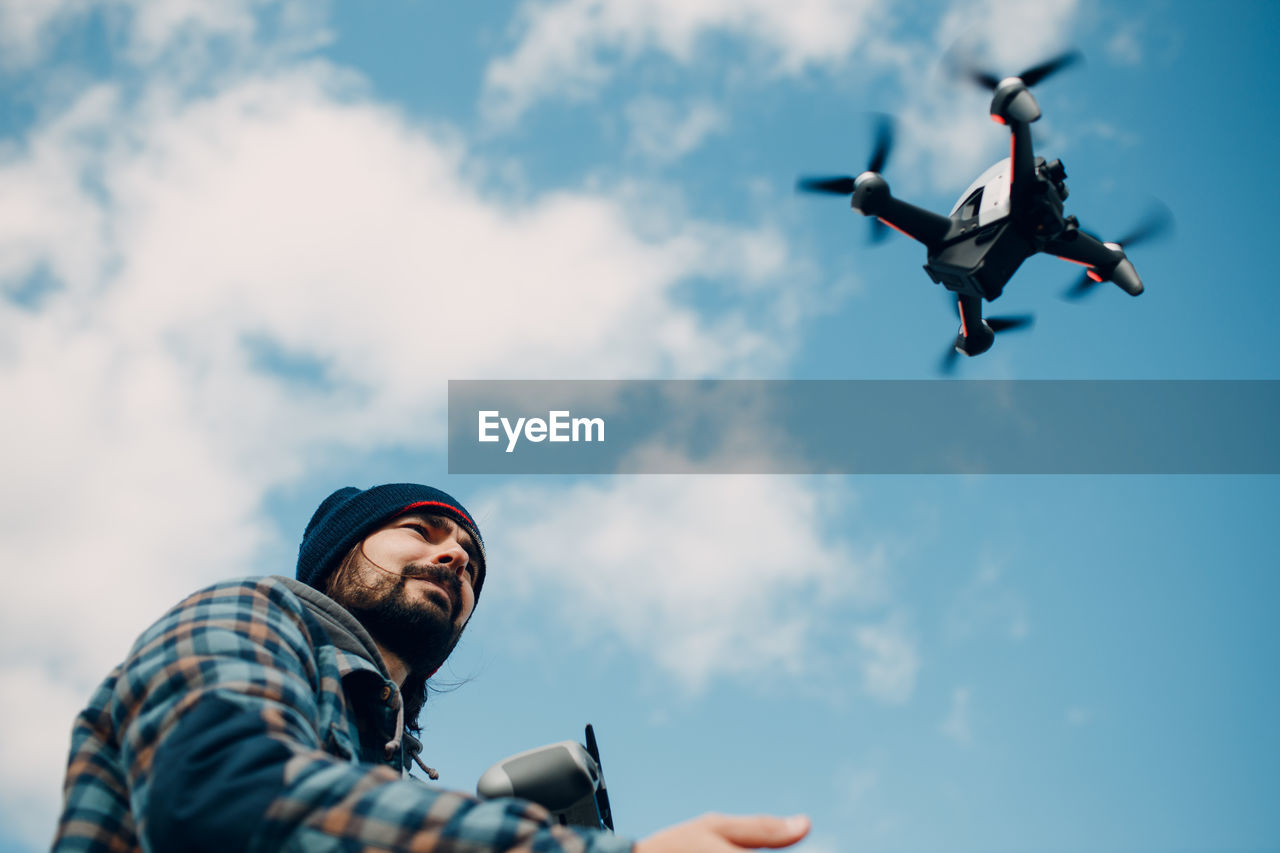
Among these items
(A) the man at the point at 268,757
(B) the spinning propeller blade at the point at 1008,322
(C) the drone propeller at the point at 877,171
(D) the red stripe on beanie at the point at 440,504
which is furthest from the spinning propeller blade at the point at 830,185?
(A) the man at the point at 268,757

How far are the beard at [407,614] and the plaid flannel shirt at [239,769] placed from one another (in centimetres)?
151

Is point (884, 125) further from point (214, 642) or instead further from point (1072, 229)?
point (214, 642)

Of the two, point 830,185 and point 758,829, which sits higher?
point 830,185

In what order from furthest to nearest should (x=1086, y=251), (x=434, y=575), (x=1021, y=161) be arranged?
(x=1086, y=251) < (x=1021, y=161) < (x=434, y=575)

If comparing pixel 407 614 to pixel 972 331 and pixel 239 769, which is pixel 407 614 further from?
pixel 972 331

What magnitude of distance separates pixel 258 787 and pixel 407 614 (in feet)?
8.40

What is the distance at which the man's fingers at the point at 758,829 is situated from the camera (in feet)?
6.71

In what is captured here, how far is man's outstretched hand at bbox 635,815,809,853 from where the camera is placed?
6.54 feet

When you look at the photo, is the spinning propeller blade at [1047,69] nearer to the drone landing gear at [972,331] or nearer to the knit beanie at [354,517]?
the drone landing gear at [972,331]

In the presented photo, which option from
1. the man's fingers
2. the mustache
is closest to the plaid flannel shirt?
the man's fingers

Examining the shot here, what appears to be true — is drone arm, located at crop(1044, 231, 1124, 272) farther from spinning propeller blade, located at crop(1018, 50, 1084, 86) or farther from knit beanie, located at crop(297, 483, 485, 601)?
knit beanie, located at crop(297, 483, 485, 601)

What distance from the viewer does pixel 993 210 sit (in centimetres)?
1391

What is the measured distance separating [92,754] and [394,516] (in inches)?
112

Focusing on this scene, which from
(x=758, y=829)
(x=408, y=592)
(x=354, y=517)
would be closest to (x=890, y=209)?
(x=354, y=517)
